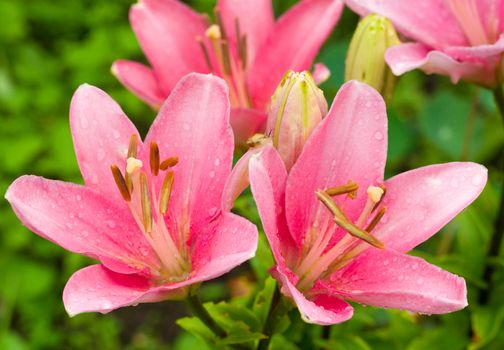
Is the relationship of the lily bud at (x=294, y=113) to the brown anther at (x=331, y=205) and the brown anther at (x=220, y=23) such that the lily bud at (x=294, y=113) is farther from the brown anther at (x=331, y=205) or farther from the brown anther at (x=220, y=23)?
the brown anther at (x=220, y=23)

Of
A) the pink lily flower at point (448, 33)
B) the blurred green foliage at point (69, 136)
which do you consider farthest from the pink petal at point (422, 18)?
the blurred green foliage at point (69, 136)

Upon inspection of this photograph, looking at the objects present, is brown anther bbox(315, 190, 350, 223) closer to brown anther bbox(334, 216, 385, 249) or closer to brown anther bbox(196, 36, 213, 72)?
brown anther bbox(334, 216, 385, 249)

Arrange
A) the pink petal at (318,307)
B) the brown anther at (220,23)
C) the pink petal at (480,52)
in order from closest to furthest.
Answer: the pink petal at (318,307), the pink petal at (480,52), the brown anther at (220,23)

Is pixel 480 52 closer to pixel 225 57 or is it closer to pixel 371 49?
pixel 371 49

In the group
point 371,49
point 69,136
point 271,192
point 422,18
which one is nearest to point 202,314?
point 271,192

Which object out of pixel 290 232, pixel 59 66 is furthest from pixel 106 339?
pixel 290 232

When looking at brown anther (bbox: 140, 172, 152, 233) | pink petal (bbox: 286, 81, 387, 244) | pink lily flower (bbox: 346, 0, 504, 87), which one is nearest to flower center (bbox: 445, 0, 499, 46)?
pink lily flower (bbox: 346, 0, 504, 87)

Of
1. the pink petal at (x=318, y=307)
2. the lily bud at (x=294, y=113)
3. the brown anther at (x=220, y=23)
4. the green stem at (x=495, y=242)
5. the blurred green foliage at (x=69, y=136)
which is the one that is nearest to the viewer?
the pink petal at (x=318, y=307)
